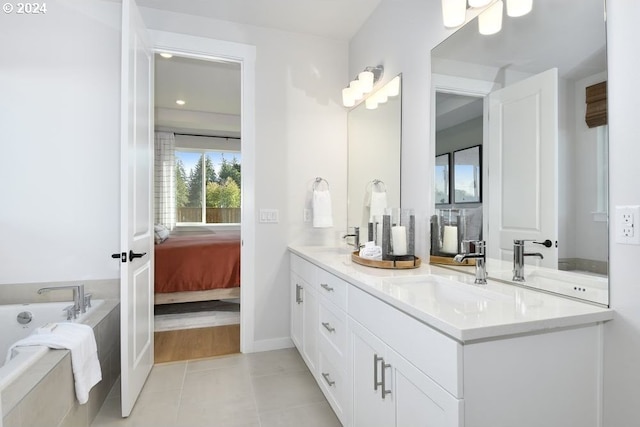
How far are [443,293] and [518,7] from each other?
1225 millimetres

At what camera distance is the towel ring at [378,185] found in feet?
7.73

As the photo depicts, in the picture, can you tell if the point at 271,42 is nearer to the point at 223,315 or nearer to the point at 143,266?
the point at 143,266

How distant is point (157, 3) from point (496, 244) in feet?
8.90

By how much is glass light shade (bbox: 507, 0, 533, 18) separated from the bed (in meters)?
3.22

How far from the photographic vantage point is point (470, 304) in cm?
120

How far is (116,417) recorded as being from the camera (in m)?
1.83

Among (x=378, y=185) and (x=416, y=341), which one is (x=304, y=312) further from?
(x=416, y=341)

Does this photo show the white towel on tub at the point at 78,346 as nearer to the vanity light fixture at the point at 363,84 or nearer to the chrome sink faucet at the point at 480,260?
the chrome sink faucet at the point at 480,260

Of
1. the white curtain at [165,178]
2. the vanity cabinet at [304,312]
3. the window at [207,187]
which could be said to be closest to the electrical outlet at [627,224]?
the vanity cabinet at [304,312]

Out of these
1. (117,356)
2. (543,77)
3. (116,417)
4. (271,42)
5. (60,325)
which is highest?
(271,42)

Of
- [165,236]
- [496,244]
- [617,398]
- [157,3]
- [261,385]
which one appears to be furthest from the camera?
[165,236]

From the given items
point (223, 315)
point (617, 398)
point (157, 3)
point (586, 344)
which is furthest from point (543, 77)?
point (223, 315)

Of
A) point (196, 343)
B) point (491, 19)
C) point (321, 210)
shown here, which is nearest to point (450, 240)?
point (491, 19)

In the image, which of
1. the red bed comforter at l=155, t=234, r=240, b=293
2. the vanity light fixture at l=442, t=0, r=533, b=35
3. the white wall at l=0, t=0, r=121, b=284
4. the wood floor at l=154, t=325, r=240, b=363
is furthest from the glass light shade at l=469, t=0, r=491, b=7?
the red bed comforter at l=155, t=234, r=240, b=293
